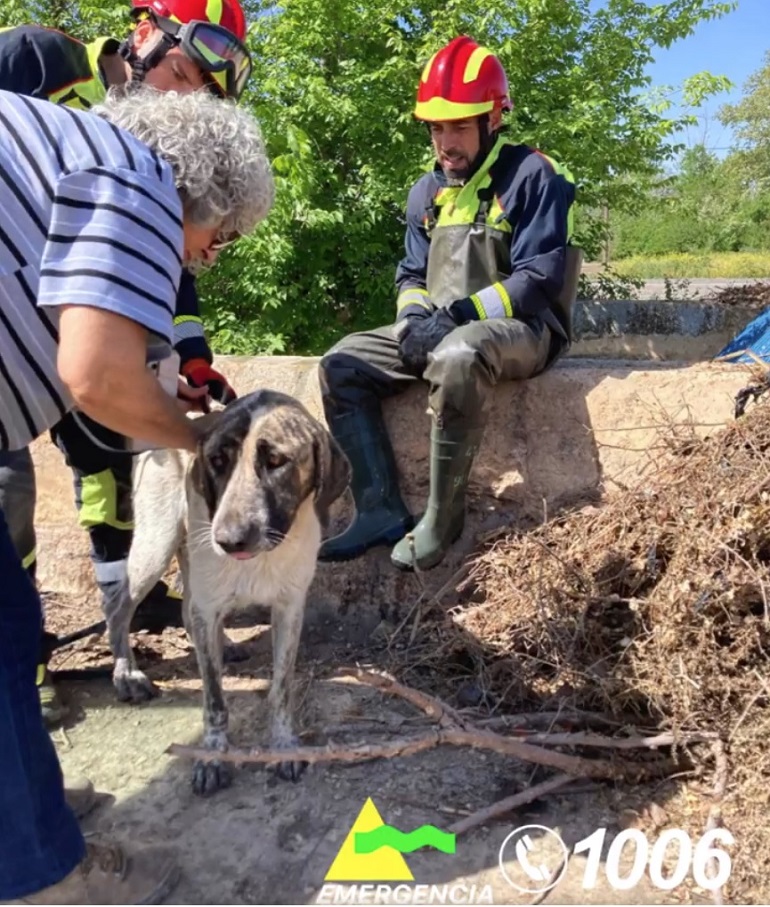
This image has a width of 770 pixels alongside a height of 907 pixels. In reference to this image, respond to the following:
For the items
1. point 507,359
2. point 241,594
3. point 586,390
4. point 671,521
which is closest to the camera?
point 241,594

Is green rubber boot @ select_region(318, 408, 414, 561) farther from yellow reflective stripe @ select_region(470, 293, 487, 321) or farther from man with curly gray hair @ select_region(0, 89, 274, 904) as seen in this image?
man with curly gray hair @ select_region(0, 89, 274, 904)

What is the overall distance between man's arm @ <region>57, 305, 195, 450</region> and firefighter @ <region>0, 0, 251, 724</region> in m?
1.22

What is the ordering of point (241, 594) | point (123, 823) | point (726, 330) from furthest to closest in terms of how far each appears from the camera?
point (726, 330), point (241, 594), point (123, 823)

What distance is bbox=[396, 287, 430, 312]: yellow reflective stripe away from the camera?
4.21m

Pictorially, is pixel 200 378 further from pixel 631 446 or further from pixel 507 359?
pixel 631 446

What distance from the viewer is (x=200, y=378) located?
3.45m

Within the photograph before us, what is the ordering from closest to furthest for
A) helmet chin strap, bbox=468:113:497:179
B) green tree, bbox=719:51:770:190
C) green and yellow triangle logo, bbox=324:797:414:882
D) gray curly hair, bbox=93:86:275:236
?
gray curly hair, bbox=93:86:275:236 → green and yellow triangle logo, bbox=324:797:414:882 → helmet chin strap, bbox=468:113:497:179 → green tree, bbox=719:51:770:190

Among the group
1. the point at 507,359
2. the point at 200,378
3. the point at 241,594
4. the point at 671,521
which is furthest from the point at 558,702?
the point at 200,378

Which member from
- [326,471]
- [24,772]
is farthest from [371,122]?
[24,772]

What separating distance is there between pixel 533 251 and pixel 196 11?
5.75 feet

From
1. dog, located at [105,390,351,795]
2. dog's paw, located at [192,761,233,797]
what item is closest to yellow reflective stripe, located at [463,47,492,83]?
dog, located at [105,390,351,795]

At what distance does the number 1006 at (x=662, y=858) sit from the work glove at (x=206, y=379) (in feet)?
6.76

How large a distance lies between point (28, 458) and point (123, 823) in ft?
4.64

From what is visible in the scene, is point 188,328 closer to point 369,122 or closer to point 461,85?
point 461,85
